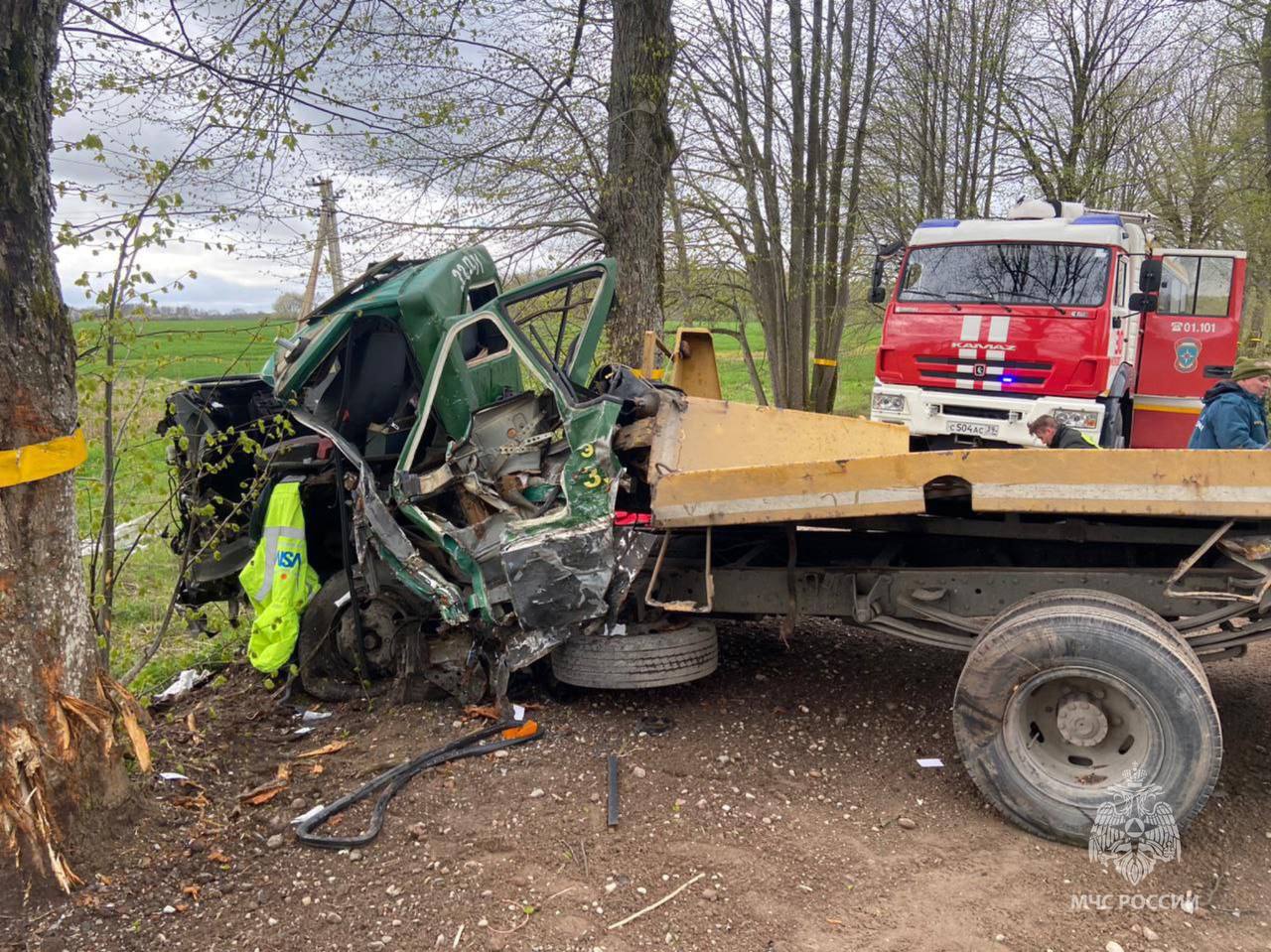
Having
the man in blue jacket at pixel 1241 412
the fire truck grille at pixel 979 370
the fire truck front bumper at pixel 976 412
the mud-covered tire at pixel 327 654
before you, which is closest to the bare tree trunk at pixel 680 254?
the fire truck front bumper at pixel 976 412

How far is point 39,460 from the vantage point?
2.86m

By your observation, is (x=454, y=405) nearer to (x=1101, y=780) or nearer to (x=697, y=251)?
(x=1101, y=780)

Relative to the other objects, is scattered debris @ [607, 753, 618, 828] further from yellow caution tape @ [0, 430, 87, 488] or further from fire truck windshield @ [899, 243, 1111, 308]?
fire truck windshield @ [899, 243, 1111, 308]

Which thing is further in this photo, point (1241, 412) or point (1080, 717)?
point (1241, 412)

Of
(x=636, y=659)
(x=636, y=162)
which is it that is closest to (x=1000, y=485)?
(x=636, y=659)

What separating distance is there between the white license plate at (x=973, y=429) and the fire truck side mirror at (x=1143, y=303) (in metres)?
1.73

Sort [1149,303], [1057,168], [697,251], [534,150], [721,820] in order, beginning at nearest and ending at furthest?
1. [721,820]
2. [1149,303]
3. [534,150]
4. [697,251]
5. [1057,168]

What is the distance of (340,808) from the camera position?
3.37 metres

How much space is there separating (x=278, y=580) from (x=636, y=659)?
176 centimetres

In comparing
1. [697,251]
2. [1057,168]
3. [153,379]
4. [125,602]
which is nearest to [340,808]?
[153,379]

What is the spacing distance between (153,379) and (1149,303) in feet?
26.7

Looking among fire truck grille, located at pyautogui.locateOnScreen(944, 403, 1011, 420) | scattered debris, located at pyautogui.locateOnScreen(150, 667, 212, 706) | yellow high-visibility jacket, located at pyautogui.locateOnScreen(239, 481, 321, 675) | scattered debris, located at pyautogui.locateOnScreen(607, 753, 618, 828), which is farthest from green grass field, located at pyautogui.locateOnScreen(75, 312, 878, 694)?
fire truck grille, located at pyautogui.locateOnScreen(944, 403, 1011, 420)

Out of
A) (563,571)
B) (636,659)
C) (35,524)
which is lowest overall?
(636,659)

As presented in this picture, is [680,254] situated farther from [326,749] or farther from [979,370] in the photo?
[326,749]
